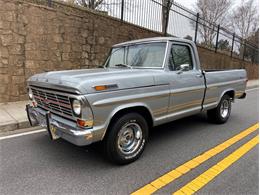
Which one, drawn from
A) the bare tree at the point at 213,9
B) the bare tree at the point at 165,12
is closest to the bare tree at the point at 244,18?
the bare tree at the point at 213,9

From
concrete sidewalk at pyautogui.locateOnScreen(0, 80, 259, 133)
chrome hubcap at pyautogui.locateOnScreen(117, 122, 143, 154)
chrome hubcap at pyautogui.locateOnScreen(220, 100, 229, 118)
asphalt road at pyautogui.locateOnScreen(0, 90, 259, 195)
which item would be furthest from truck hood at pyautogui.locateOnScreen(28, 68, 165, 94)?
chrome hubcap at pyautogui.locateOnScreen(220, 100, 229, 118)

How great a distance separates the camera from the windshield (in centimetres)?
406

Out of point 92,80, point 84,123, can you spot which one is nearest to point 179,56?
point 92,80

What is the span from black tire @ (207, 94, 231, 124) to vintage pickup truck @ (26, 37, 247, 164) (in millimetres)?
560

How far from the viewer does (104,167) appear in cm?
336

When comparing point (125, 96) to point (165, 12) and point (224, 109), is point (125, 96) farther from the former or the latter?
point (165, 12)

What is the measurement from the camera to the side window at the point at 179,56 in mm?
4121

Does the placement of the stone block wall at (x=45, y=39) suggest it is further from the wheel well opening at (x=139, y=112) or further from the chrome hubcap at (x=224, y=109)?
the chrome hubcap at (x=224, y=109)

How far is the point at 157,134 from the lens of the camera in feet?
15.8

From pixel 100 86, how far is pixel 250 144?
3.20 metres

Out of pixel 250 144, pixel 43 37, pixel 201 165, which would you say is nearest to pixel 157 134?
pixel 201 165

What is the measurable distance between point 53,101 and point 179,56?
2.49 meters

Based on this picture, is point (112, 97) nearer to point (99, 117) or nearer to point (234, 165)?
point (99, 117)

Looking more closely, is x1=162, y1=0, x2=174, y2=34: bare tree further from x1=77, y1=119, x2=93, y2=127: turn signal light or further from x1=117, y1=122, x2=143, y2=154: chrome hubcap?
x1=77, y1=119, x2=93, y2=127: turn signal light
